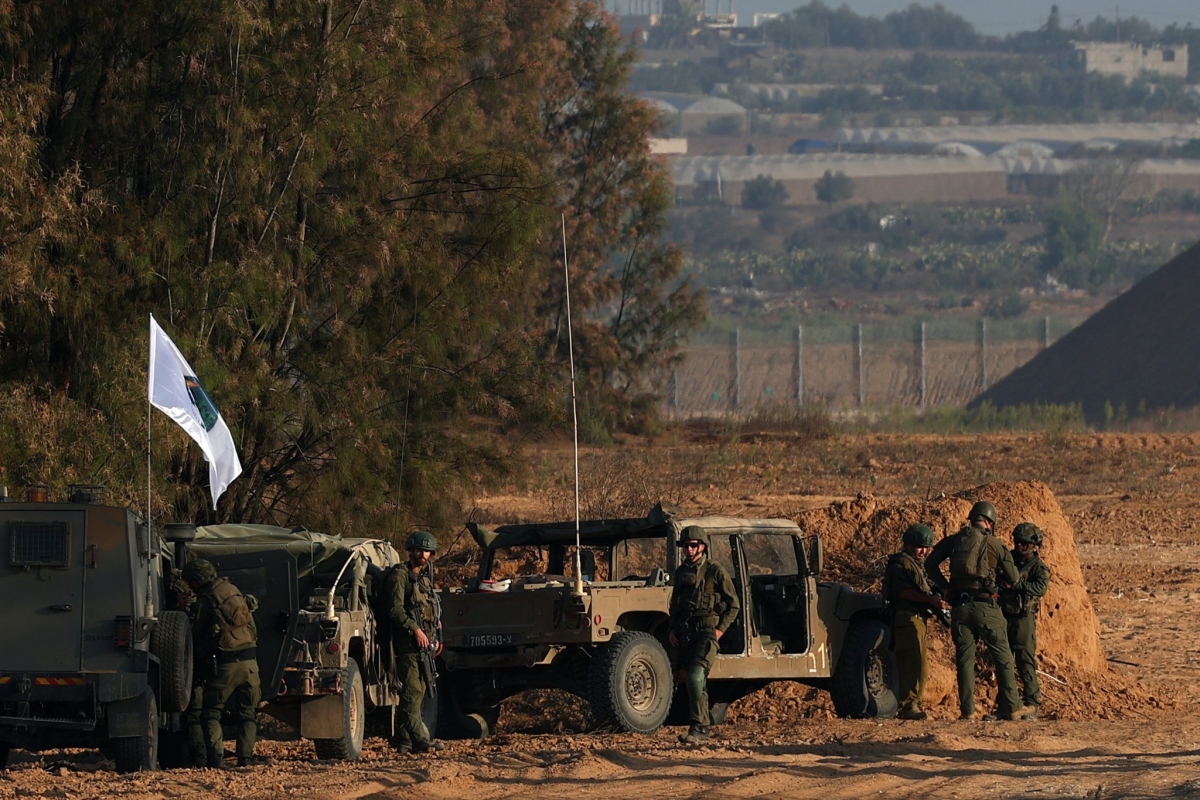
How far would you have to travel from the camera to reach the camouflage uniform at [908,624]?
48.0 feet

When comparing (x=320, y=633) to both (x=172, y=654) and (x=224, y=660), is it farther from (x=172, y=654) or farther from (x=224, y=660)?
(x=172, y=654)

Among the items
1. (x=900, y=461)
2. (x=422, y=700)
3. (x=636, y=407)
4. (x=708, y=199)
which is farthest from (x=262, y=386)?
(x=708, y=199)

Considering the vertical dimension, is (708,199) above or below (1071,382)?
above

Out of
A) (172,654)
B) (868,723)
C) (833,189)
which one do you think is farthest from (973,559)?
(833,189)

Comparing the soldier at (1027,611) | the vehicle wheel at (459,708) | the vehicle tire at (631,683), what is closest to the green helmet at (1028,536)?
the soldier at (1027,611)

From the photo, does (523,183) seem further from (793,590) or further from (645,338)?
(645,338)

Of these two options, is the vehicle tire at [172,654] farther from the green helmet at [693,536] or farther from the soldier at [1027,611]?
the soldier at [1027,611]

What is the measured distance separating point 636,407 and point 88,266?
72.8ft

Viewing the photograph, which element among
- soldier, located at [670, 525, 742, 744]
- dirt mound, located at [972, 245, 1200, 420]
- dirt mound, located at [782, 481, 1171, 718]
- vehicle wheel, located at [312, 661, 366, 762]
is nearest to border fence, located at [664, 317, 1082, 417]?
dirt mound, located at [972, 245, 1200, 420]

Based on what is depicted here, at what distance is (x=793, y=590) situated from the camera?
48.3ft

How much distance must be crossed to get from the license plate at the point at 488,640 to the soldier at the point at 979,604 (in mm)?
3319

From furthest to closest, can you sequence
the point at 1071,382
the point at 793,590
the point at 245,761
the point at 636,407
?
the point at 1071,382, the point at 636,407, the point at 793,590, the point at 245,761

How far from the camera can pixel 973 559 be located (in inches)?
572

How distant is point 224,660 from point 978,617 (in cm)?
553
